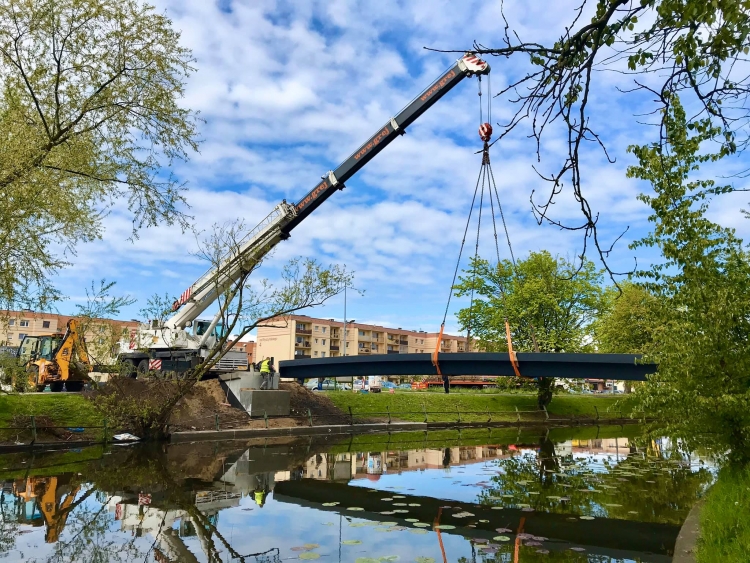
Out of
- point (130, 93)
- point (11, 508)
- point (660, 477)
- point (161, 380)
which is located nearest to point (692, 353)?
point (660, 477)

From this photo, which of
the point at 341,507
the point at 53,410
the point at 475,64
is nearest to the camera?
the point at 341,507

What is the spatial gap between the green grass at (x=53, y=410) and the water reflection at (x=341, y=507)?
3.96 m

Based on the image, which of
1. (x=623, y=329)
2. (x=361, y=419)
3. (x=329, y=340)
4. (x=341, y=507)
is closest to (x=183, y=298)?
(x=361, y=419)

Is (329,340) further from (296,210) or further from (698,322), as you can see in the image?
(698,322)

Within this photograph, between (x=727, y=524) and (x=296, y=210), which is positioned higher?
(x=296, y=210)

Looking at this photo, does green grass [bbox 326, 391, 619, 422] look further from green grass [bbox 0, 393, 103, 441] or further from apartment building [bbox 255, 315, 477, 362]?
apartment building [bbox 255, 315, 477, 362]

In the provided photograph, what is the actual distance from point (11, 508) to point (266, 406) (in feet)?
63.6

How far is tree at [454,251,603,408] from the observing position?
41406mm

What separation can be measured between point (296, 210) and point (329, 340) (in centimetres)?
8577

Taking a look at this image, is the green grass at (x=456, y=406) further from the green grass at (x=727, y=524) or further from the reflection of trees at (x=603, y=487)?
the green grass at (x=727, y=524)

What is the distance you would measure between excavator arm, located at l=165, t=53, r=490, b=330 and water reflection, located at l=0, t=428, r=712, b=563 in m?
8.63

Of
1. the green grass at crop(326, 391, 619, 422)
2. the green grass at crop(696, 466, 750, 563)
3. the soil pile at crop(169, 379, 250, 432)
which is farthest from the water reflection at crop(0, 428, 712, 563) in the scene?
the green grass at crop(326, 391, 619, 422)

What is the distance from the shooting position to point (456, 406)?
38.7 metres

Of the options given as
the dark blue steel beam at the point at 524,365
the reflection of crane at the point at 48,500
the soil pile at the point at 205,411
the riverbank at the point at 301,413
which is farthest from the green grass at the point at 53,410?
the dark blue steel beam at the point at 524,365
